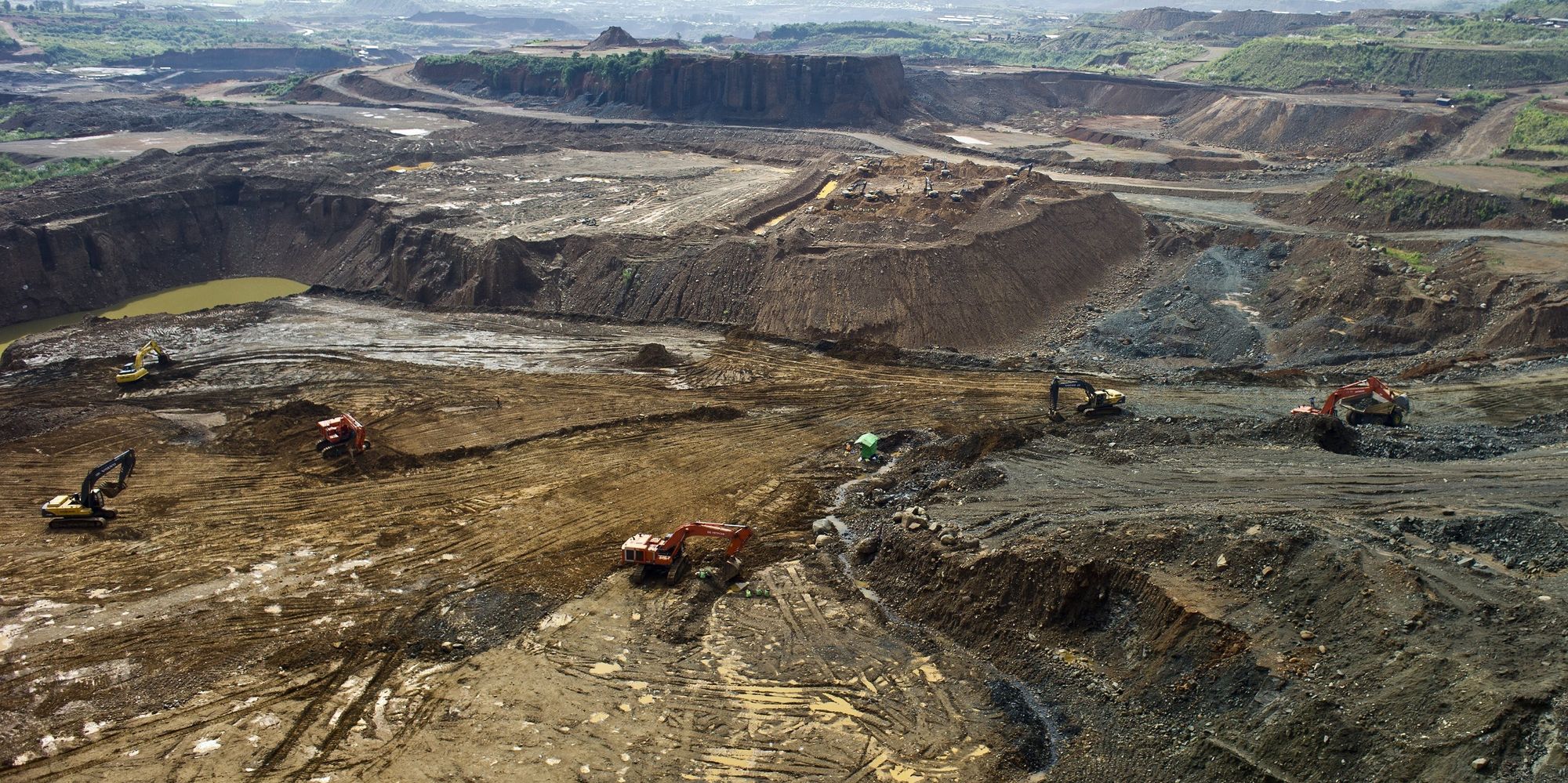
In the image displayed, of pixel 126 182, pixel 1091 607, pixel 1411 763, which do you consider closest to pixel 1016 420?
pixel 1091 607

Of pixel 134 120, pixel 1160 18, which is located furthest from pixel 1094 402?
pixel 1160 18

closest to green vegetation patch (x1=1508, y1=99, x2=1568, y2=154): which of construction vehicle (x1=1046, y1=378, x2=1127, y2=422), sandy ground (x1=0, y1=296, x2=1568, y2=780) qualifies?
sandy ground (x1=0, y1=296, x2=1568, y2=780)

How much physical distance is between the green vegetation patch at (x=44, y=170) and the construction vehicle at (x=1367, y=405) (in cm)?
5419

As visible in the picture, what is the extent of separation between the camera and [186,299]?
141 ft

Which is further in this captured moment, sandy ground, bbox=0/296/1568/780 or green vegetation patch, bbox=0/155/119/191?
green vegetation patch, bbox=0/155/119/191

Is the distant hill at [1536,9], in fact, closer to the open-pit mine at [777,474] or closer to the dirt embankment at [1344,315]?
the open-pit mine at [777,474]

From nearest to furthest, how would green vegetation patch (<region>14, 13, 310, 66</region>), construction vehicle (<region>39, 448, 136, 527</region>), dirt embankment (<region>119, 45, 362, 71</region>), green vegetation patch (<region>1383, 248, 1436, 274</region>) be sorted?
construction vehicle (<region>39, 448, 136, 527</region>) → green vegetation patch (<region>1383, 248, 1436, 274</region>) → dirt embankment (<region>119, 45, 362, 71</region>) → green vegetation patch (<region>14, 13, 310, 66</region>)

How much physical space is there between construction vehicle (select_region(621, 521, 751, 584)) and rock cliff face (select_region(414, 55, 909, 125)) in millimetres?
58483

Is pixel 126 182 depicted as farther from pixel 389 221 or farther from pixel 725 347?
pixel 725 347

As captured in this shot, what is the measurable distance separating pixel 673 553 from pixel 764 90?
2418 inches

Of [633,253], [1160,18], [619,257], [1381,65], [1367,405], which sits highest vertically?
[1160,18]

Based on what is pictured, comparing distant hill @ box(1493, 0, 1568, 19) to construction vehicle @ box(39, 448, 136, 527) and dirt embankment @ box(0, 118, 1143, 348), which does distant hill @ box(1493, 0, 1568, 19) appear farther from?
construction vehicle @ box(39, 448, 136, 527)

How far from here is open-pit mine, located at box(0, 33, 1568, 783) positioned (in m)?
15.5

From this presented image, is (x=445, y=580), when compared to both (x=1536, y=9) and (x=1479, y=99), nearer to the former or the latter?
(x=1479, y=99)
